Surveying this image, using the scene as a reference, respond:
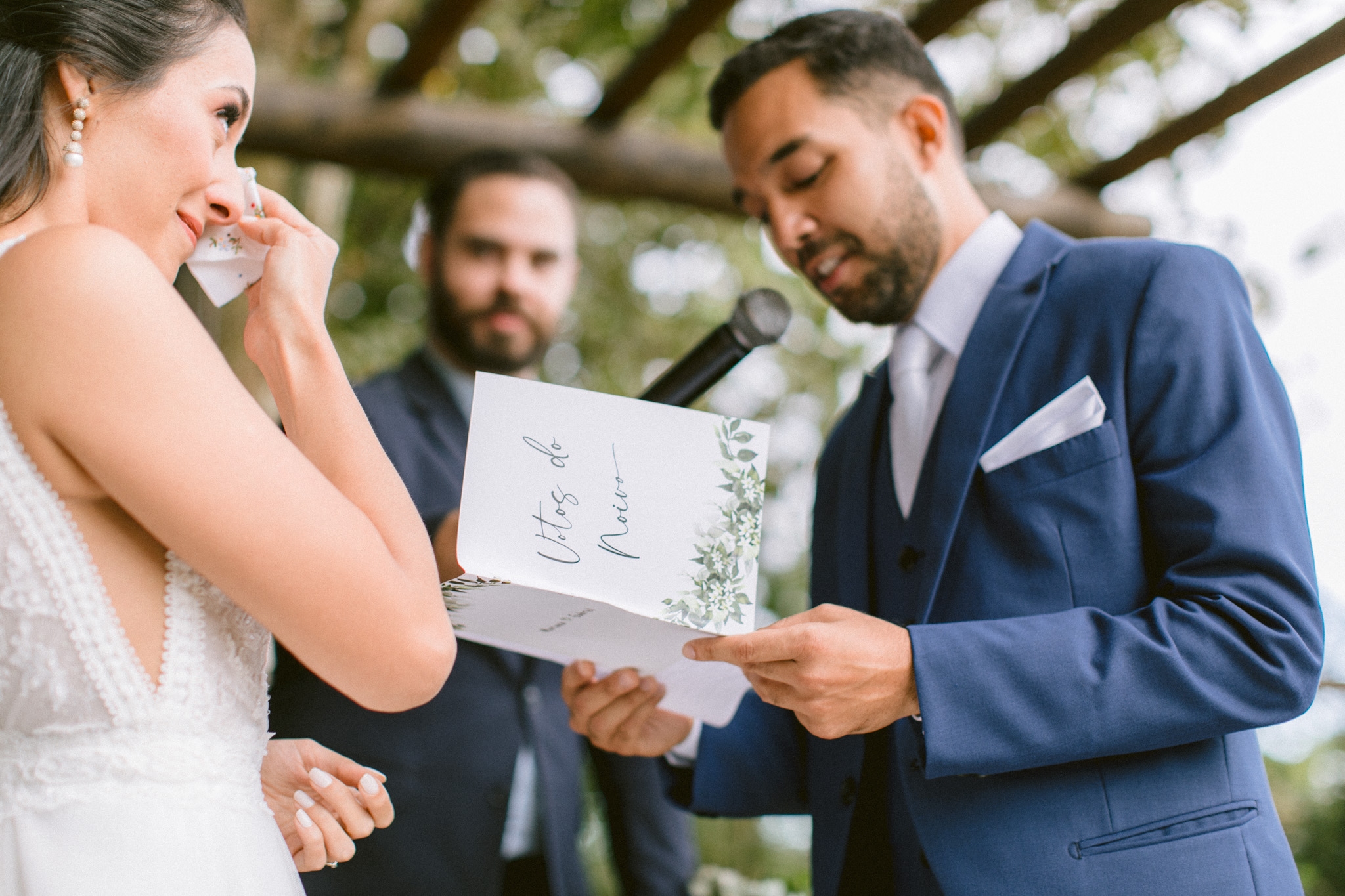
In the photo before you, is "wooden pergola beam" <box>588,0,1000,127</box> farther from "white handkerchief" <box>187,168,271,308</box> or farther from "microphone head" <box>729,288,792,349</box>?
"white handkerchief" <box>187,168,271,308</box>

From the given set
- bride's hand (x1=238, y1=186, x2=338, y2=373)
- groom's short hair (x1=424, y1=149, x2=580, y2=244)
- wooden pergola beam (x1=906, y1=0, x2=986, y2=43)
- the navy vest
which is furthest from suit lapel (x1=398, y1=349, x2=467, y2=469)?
wooden pergola beam (x1=906, y1=0, x2=986, y2=43)

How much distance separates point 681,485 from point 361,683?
1.46 feet

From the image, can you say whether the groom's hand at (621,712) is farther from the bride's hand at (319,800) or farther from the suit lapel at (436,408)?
the suit lapel at (436,408)

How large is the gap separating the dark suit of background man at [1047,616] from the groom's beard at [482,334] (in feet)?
4.68

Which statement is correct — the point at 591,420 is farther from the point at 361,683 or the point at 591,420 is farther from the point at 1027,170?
the point at 1027,170

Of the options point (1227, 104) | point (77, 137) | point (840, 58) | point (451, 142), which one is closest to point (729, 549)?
point (77, 137)

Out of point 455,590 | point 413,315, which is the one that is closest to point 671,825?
point 455,590

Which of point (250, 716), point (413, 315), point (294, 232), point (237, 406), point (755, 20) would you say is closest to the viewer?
point (237, 406)

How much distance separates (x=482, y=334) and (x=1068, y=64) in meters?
1.98

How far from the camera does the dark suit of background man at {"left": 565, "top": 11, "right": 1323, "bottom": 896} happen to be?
1372 mm

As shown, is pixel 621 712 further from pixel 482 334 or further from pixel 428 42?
pixel 428 42

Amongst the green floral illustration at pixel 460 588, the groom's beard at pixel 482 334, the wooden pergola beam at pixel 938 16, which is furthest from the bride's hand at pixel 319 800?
the wooden pergola beam at pixel 938 16

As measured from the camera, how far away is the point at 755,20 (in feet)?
14.8

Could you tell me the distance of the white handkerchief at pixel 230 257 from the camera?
133cm
